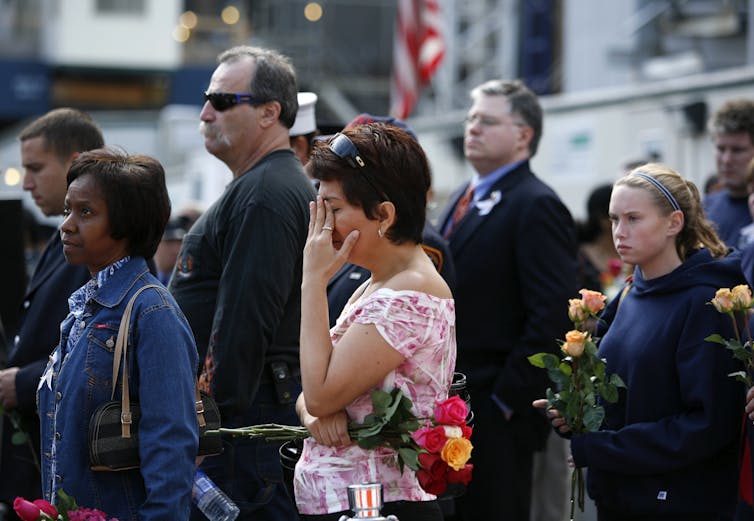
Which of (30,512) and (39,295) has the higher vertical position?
(39,295)

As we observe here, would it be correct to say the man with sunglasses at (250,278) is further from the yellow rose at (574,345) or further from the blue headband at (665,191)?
the blue headband at (665,191)

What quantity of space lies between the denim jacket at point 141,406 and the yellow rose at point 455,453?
71 cm

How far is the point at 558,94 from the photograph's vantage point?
16359 mm

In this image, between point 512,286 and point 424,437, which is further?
point 512,286

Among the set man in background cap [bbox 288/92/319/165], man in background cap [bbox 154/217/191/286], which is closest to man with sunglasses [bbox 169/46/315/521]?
man in background cap [bbox 288/92/319/165]

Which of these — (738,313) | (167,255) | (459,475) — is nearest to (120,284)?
(459,475)

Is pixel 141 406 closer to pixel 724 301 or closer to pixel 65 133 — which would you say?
pixel 724 301

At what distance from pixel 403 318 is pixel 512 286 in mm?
2493

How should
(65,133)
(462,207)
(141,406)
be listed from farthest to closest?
(462,207) < (65,133) < (141,406)

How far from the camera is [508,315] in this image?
5.73 meters

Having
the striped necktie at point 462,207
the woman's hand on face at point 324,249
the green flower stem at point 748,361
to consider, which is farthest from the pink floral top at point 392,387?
the striped necktie at point 462,207

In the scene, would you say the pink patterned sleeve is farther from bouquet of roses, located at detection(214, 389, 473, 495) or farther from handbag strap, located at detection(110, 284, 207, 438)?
handbag strap, located at detection(110, 284, 207, 438)

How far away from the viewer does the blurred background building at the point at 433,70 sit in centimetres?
981

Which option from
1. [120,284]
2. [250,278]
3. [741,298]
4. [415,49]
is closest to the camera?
[120,284]
